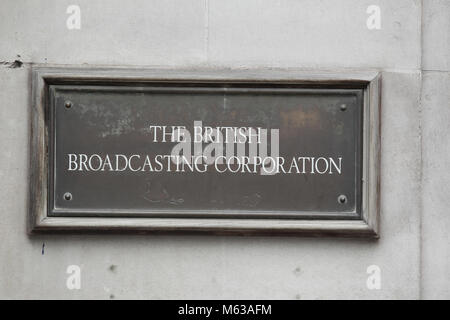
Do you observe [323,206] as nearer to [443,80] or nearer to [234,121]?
[234,121]

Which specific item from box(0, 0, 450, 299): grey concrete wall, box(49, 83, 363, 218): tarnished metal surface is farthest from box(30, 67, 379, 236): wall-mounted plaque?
box(0, 0, 450, 299): grey concrete wall

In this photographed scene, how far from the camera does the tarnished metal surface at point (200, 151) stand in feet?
13.0

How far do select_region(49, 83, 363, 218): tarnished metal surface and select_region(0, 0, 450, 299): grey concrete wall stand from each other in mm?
206

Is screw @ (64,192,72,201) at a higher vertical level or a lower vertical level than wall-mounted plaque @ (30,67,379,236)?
lower

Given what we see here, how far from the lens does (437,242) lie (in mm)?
4012

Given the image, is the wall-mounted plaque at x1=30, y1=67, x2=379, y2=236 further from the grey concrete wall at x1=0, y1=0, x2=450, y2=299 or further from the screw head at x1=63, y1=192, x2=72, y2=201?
the grey concrete wall at x1=0, y1=0, x2=450, y2=299

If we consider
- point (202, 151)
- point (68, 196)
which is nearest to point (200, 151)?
point (202, 151)

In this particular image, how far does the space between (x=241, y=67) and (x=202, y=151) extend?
64 cm

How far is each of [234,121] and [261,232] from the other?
0.78 metres

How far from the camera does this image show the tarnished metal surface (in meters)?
3.98

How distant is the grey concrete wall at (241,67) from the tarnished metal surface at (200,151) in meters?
0.21

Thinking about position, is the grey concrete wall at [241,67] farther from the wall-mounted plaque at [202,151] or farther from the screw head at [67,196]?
the screw head at [67,196]
